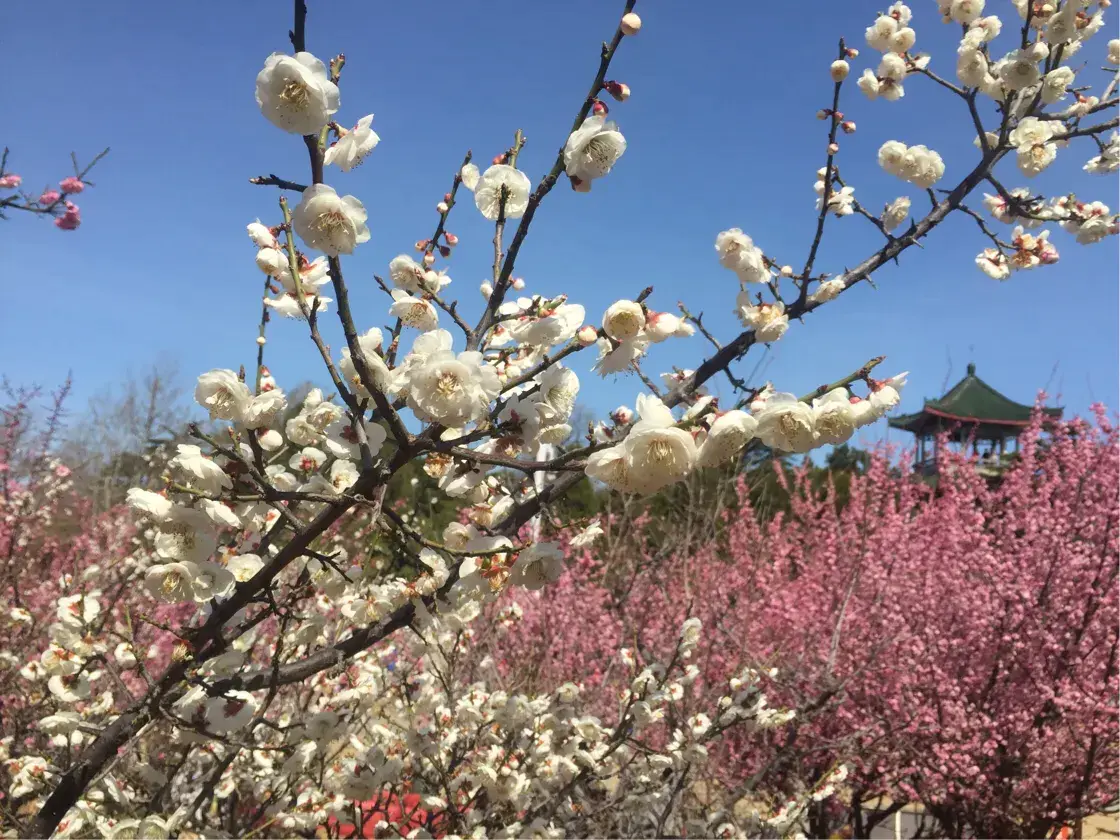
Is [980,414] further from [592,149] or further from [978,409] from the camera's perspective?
[592,149]

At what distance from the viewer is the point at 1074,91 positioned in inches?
110

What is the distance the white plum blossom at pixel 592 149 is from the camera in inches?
55.0

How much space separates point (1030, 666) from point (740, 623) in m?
1.91

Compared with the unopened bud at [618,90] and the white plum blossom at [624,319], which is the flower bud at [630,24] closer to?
the unopened bud at [618,90]

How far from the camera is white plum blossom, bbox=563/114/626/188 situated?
1.40 m

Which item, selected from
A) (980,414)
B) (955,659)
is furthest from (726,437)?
(980,414)

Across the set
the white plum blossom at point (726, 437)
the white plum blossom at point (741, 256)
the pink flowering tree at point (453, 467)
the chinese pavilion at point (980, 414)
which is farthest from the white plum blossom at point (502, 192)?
the chinese pavilion at point (980, 414)

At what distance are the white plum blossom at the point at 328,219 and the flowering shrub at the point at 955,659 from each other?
9.21 feet

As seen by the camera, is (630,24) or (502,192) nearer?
(630,24)

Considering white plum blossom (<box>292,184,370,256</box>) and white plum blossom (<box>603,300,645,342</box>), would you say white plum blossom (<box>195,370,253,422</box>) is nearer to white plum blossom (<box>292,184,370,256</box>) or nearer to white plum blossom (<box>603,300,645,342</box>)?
white plum blossom (<box>292,184,370,256</box>)

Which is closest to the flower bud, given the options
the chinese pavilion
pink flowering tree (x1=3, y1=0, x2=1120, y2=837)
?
pink flowering tree (x1=3, y1=0, x2=1120, y2=837)

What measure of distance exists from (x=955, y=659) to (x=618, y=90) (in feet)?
17.0

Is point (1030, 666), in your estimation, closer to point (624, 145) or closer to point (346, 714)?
point (346, 714)

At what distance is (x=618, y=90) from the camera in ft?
4.78
